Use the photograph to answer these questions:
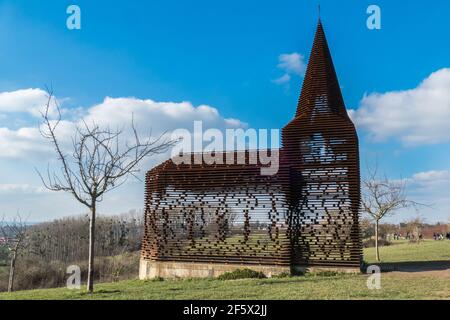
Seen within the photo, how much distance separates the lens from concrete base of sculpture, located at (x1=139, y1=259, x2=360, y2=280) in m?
14.8

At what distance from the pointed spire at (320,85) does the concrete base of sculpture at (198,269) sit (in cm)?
641

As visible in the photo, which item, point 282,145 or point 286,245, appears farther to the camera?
point 282,145

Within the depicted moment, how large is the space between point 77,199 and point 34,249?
134 ft

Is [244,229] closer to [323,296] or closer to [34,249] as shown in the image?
[323,296]

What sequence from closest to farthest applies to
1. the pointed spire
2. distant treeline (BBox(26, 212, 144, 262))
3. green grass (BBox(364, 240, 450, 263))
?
the pointed spire, green grass (BBox(364, 240, 450, 263)), distant treeline (BBox(26, 212, 144, 262))

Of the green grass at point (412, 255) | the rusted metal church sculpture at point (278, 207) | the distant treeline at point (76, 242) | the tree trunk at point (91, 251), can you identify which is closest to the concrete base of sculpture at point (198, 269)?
the rusted metal church sculpture at point (278, 207)

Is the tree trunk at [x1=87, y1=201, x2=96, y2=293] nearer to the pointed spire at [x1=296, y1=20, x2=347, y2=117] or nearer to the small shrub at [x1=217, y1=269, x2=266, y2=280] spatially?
the small shrub at [x1=217, y1=269, x2=266, y2=280]

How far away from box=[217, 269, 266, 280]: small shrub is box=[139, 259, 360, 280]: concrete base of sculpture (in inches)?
12.0

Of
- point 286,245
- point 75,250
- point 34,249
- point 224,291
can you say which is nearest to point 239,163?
point 286,245

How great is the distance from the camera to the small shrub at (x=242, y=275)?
14570mm

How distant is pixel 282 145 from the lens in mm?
16328

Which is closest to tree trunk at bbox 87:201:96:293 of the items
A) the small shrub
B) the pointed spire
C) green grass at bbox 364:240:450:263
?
the small shrub
